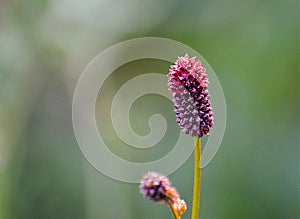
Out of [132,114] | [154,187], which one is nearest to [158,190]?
[154,187]

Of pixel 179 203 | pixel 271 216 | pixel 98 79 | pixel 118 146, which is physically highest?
pixel 98 79

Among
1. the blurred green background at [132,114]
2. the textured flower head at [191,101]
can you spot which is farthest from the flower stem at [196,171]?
the blurred green background at [132,114]

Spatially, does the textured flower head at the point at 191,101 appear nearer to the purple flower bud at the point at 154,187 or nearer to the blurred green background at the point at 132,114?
the purple flower bud at the point at 154,187

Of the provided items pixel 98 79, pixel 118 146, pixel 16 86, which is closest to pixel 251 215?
pixel 118 146

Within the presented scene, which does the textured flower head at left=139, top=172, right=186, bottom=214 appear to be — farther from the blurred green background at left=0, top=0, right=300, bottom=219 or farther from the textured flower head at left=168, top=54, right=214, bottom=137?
the blurred green background at left=0, top=0, right=300, bottom=219

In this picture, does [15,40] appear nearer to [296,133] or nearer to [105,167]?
[105,167]

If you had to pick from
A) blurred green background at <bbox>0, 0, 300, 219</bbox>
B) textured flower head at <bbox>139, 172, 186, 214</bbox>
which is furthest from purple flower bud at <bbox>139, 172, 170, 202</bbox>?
blurred green background at <bbox>0, 0, 300, 219</bbox>
